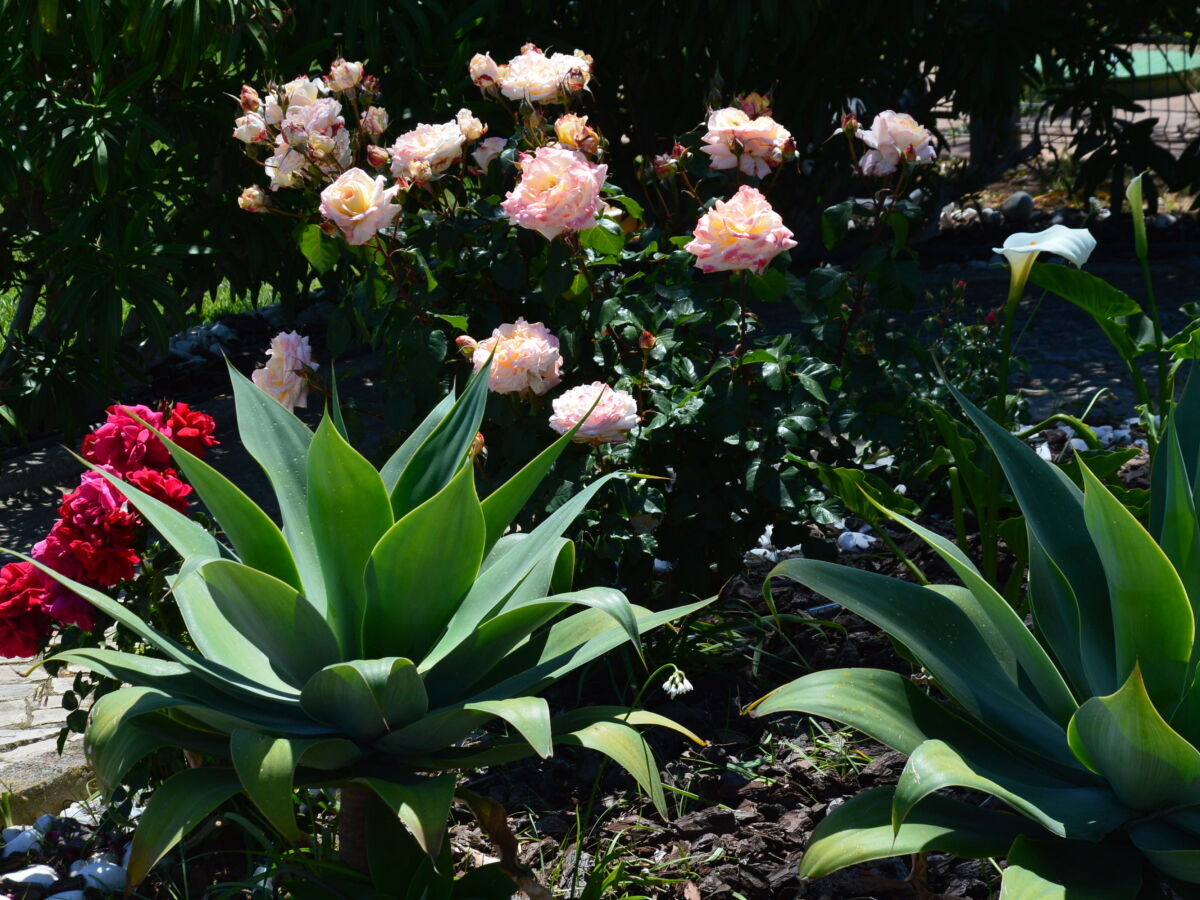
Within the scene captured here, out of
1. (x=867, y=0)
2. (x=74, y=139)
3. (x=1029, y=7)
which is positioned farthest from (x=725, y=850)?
(x=1029, y=7)

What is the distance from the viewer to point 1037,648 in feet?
5.74

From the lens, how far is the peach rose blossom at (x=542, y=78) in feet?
8.91

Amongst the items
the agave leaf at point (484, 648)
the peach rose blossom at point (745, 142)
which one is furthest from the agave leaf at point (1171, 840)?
the peach rose blossom at point (745, 142)

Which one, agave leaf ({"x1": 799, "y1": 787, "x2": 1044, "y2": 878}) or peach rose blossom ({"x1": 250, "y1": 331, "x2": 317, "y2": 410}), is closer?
agave leaf ({"x1": 799, "y1": 787, "x2": 1044, "y2": 878})

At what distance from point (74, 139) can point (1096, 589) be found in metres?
3.58

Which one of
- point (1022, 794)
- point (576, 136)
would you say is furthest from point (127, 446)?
point (1022, 794)

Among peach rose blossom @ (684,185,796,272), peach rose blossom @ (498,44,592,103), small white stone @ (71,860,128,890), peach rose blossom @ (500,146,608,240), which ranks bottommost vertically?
small white stone @ (71,860,128,890)

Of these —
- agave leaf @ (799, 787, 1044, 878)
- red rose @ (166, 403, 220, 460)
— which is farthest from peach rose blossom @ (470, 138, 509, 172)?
agave leaf @ (799, 787, 1044, 878)

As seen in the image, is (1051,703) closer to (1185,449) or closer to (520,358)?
(1185,449)

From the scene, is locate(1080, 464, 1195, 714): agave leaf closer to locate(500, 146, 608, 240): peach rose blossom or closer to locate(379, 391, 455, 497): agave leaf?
locate(379, 391, 455, 497): agave leaf

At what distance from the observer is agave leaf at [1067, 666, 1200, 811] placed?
1462mm

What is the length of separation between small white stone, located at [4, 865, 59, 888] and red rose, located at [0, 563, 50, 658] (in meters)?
0.40

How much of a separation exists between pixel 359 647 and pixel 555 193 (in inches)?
39.3

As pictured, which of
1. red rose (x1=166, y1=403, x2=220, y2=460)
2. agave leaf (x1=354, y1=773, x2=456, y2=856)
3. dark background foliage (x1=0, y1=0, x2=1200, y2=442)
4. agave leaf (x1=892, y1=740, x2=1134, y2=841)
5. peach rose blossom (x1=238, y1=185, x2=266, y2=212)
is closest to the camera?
agave leaf (x1=892, y1=740, x2=1134, y2=841)
